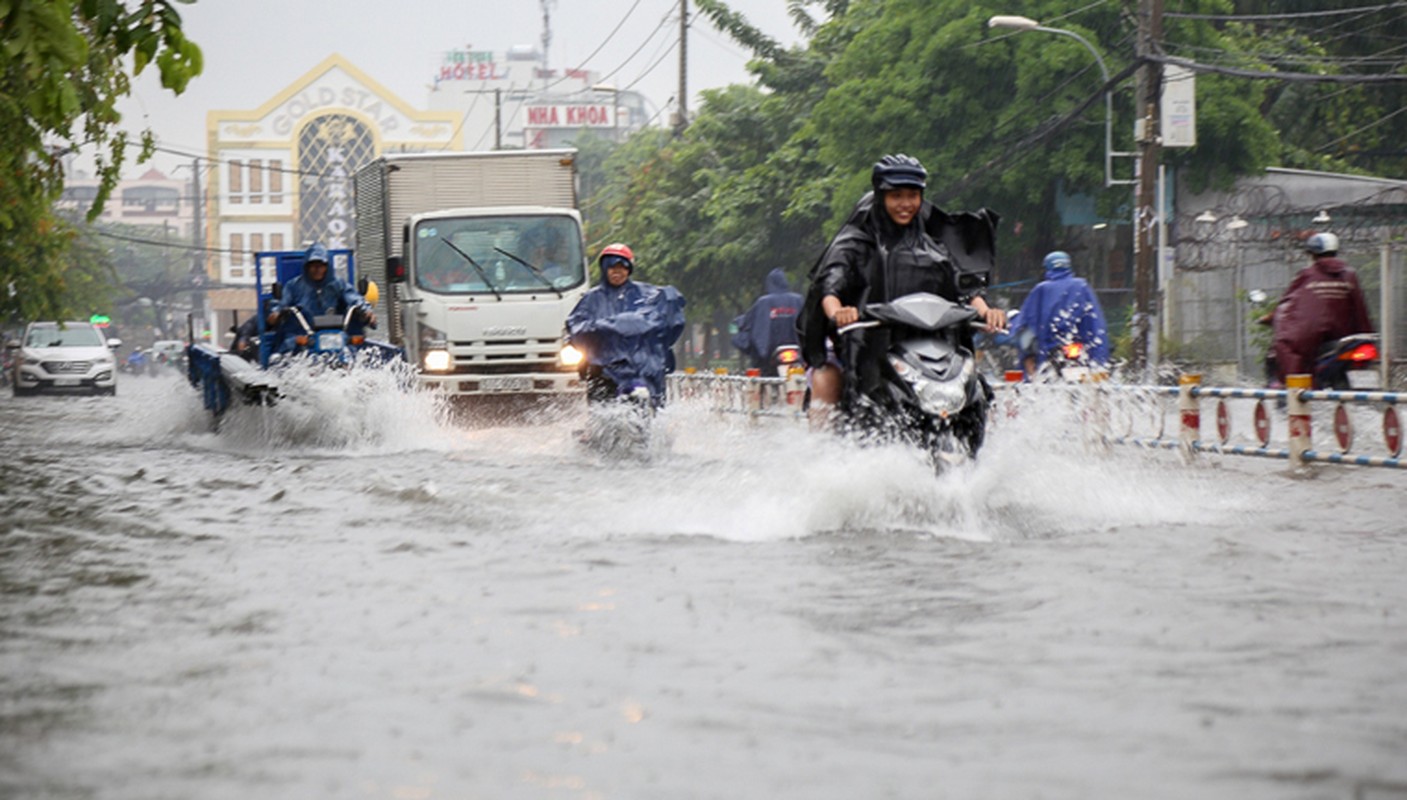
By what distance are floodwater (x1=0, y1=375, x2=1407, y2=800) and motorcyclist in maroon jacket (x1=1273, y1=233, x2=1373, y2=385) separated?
3.52 m

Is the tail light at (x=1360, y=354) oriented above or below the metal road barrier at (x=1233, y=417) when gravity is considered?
above

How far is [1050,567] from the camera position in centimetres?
755

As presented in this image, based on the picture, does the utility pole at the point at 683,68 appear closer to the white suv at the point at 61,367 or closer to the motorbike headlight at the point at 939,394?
the white suv at the point at 61,367

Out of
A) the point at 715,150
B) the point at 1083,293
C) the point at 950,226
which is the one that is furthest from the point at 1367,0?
the point at 950,226

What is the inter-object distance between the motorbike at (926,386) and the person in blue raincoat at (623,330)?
5.62m

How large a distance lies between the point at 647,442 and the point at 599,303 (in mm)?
1123

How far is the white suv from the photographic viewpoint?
138 ft

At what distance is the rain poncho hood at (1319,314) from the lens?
15.3 meters

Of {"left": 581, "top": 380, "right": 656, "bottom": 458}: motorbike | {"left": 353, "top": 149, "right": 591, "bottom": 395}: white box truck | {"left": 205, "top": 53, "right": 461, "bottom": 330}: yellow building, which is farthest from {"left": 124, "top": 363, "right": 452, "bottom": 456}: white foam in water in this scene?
{"left": 205, "top": 53, "right": 461, "bottom": 330}: yellow building

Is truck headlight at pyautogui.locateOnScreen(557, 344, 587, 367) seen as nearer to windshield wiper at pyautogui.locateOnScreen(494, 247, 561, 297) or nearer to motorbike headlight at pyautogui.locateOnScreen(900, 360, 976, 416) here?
windshield wiper at pyautogui.locateOnScreen(494, 247, 561, 297)

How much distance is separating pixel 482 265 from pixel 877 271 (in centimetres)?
1044

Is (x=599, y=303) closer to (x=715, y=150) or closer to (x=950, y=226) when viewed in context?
(x=950, y=226)

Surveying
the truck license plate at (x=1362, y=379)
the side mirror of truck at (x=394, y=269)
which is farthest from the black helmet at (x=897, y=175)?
the side mirror of truck at (x=394, y=269)

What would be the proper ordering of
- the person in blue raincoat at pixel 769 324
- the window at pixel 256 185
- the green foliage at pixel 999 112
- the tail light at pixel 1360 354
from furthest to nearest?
the window at pixel 256 185 → the green foliage at pixel 999 112 → the person in blue raincoat at pixel 769 324 → the tail light at pixel 1360 354
